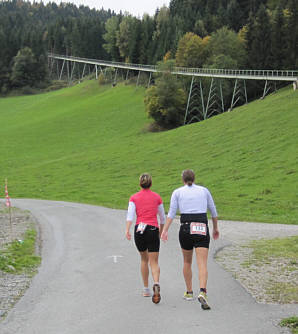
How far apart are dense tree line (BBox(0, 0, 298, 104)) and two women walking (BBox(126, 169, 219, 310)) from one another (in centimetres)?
6745

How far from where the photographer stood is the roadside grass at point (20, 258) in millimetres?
13148

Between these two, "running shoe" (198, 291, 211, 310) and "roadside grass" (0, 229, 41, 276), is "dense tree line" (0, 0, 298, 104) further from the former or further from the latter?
"running shoe" (198, 291, 211, 310)

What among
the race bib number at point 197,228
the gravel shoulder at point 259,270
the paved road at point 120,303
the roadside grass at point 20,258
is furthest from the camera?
the roadside grass at point 20,258

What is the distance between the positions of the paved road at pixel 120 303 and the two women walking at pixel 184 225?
0.55 metres

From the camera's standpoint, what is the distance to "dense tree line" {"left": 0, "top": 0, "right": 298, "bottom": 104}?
77144 mm

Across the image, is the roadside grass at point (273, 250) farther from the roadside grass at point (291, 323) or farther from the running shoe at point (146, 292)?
the roadside grass at point (291, 323)

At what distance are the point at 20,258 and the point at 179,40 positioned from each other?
86148mm

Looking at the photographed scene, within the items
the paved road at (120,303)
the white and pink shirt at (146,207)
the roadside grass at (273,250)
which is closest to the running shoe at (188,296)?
the paved road at (120,303)

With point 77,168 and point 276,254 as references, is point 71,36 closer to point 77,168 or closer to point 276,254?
point 77,168

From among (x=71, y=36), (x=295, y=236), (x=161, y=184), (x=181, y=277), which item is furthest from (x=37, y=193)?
(x=71, y=36)

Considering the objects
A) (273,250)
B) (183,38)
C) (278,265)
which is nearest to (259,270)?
(278,265)

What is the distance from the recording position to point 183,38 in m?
89.8

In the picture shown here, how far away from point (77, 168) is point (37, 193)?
11949 millimetres

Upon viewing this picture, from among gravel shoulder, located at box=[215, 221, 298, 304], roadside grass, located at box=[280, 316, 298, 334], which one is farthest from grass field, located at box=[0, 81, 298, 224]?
roadside grass, located at box=[280, 316, 298, 334]
